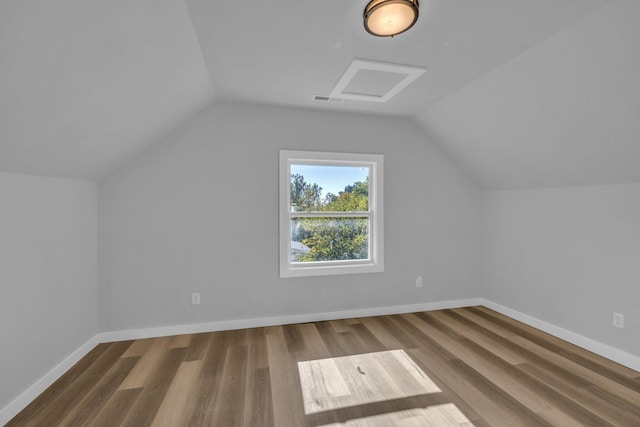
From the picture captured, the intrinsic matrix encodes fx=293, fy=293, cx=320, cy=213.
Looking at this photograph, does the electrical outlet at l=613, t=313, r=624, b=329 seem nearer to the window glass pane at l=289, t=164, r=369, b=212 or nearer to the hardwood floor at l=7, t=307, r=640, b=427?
the hardwood floor at l=7, t=307, r=640, b=427

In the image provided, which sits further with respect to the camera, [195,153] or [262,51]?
[195,153]

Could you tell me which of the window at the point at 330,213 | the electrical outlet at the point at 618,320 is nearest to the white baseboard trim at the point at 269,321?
the window at the point at 330,213

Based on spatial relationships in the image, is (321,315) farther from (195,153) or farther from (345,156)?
(195,153)

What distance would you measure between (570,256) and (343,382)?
8.62 ft

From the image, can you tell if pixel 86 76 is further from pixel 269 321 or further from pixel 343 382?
pixel 269 321

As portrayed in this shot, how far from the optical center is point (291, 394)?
2113mm

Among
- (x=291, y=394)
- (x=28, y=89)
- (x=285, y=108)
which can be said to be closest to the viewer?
(x=28, y=89)

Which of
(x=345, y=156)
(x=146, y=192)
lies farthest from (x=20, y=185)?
(x=345, y=156)

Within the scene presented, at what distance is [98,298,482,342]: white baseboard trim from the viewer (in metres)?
3.00

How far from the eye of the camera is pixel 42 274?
2.16 metres

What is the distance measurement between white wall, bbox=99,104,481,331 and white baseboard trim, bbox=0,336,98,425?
328 millimetres

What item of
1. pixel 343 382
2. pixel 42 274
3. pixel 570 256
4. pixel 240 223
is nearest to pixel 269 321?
pixel 240 223

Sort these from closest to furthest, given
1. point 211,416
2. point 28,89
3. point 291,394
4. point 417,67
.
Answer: point 28,89
point 211,416
point 291,394
point 417,67

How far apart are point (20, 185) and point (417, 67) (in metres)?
3.02
